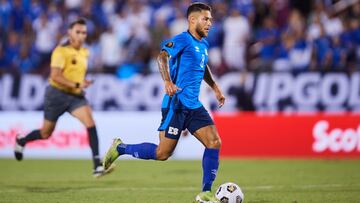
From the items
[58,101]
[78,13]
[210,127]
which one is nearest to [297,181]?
[210,127]

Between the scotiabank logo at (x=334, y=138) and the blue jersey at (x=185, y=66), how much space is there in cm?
787

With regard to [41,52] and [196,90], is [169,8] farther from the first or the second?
[196,90]

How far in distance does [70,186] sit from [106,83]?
6.93 metres

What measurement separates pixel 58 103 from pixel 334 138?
23.2 feet

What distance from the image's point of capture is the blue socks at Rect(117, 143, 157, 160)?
9.21 meters

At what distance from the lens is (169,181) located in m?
12.0

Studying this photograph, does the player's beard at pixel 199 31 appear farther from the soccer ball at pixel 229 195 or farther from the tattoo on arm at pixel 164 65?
the soccer ball at pixel 229 195

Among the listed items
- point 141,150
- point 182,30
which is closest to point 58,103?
point 141,150

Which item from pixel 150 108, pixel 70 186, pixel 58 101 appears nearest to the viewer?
pixel 70 186

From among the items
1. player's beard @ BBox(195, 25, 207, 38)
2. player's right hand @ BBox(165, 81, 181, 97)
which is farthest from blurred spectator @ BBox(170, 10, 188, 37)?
player's right hand @ BBox(165, 81, 181, 97)

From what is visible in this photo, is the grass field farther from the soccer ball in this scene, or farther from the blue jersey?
the blue jersey

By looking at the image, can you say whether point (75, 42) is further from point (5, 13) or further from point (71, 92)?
point (5, 13)

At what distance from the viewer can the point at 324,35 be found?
18703mm

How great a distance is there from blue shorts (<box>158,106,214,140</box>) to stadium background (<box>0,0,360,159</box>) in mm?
6713
